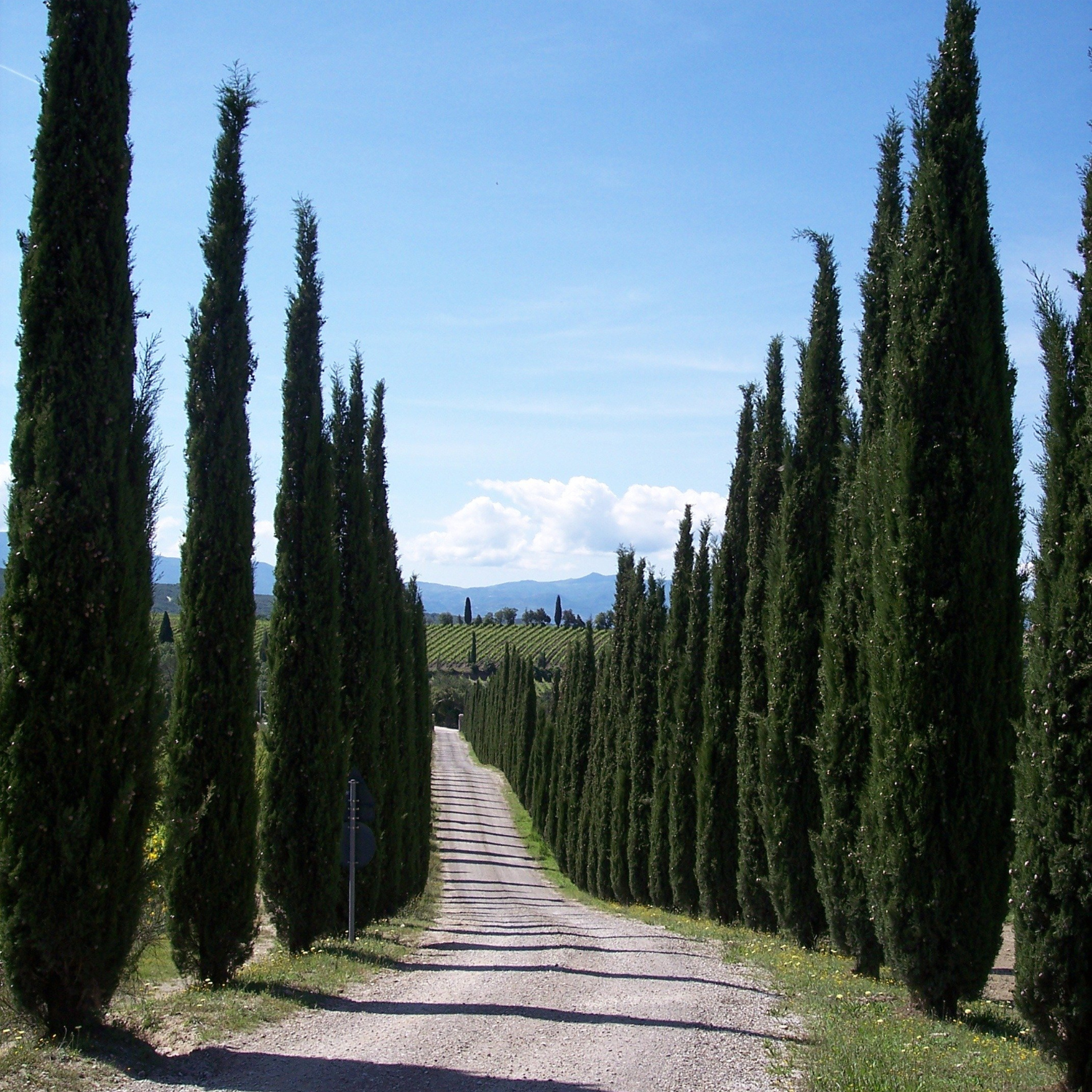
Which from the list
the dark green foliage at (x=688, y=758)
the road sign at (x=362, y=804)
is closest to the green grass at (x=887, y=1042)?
the road sign at (x=362, y=804)

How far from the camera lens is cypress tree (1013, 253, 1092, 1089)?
6148 millimetres

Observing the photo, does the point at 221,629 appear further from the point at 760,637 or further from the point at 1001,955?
the point at 1001,955

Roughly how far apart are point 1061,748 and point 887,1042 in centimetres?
255

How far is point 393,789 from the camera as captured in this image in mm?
18844

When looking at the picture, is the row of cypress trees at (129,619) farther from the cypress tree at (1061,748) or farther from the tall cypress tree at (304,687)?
the cypress tree at (1061,748)

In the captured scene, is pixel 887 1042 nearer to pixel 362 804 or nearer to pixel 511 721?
pixel 362 804

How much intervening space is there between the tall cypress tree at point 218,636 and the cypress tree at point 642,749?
14977 millimetres

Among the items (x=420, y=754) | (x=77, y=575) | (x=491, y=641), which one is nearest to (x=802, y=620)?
(x=77, y=575)

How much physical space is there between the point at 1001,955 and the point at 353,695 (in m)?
10.7

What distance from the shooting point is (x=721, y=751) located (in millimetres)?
17781

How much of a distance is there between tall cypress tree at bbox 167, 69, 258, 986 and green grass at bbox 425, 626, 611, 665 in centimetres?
8967

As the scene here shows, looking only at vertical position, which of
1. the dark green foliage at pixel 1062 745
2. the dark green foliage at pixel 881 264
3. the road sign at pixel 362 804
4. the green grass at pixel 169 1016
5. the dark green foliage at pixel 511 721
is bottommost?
the dark green foliage at pixel 511 721

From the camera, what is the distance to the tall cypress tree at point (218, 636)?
32.3 ft

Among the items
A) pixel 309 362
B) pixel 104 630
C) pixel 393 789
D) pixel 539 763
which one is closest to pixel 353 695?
pixel 393 789
